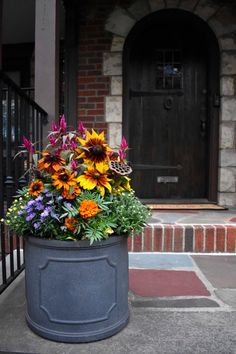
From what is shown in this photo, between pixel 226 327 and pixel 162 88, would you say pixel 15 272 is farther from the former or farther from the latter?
pixel 162 88

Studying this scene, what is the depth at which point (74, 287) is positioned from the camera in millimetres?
1678

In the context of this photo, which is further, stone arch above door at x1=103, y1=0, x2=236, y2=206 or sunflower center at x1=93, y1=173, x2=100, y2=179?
stone arch above door at x1=103, y1=0, x2=236, y2=206

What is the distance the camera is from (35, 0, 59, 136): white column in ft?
9.58

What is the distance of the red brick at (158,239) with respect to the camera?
10.0 feet

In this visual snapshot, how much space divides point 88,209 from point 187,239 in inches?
63.6

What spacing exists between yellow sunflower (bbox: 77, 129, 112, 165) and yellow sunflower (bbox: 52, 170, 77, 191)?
105mm

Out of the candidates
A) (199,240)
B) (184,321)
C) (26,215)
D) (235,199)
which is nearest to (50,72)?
(26,215)

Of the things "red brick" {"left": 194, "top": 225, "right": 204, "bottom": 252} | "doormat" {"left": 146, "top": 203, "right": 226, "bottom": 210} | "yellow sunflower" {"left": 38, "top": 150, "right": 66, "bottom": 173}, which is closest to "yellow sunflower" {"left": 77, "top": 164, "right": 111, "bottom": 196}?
"yellow sunflower" {"left": 38, "top": 150, "right": 66, "bottom": 173}

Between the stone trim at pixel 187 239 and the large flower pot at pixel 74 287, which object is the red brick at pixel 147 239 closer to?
the stone trim at pixel 187 239

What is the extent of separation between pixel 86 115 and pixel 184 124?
1094 millimetres

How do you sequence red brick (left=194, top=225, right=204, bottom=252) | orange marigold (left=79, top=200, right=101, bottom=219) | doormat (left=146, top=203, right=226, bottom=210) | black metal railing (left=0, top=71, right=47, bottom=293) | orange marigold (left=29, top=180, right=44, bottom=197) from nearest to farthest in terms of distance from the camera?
orange marigold (left=79, top=200, right=101, bottom=219)
orange marigold (left=29, top=180, right=44, bottom=197)
black metal railing (left=0, top=71, right=47, bottom=293)
red brick (left=194, top=225, right=204, bottom=252)
doormat (left=146, top=203, right=226, bottom=210)

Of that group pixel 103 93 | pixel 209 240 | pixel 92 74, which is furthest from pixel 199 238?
pixel 92 74

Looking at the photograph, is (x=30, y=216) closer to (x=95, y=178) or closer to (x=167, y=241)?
(x=95, y=178)

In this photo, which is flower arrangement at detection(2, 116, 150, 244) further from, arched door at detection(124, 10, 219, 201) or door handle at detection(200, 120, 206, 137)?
door handle at detection(200, 120, 206, 137)
